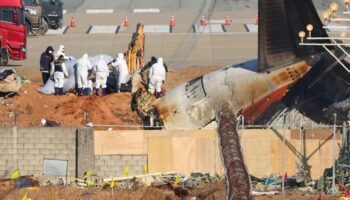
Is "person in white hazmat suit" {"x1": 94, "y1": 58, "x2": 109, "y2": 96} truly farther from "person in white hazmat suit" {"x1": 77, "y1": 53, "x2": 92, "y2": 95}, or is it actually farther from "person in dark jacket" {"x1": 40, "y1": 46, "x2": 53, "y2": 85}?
"person in dark jacket" {"x1": 40, "y1": 46, "x2": 53, "y2": 85}

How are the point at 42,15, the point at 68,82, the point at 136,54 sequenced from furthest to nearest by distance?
the point at 42,15 < the point at 136,54 < the point at 68,82

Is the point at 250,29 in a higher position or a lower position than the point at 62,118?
higher

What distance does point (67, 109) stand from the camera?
4047 cm

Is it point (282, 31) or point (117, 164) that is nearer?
point (117, 164)

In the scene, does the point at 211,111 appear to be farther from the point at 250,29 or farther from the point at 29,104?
the point at 250,29

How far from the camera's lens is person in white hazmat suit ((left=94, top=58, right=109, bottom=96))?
4262cm

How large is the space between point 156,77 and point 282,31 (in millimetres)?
6714

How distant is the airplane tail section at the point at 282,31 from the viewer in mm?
37062

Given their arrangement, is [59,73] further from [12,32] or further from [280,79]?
[12,32]

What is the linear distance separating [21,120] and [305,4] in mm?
10512

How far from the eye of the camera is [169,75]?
49.4 m

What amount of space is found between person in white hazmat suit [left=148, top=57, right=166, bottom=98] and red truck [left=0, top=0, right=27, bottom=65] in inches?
504

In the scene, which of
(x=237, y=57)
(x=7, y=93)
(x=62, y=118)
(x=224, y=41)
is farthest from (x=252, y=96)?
(x=224, y=41)

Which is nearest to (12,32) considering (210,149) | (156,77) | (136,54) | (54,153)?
(136,54)
